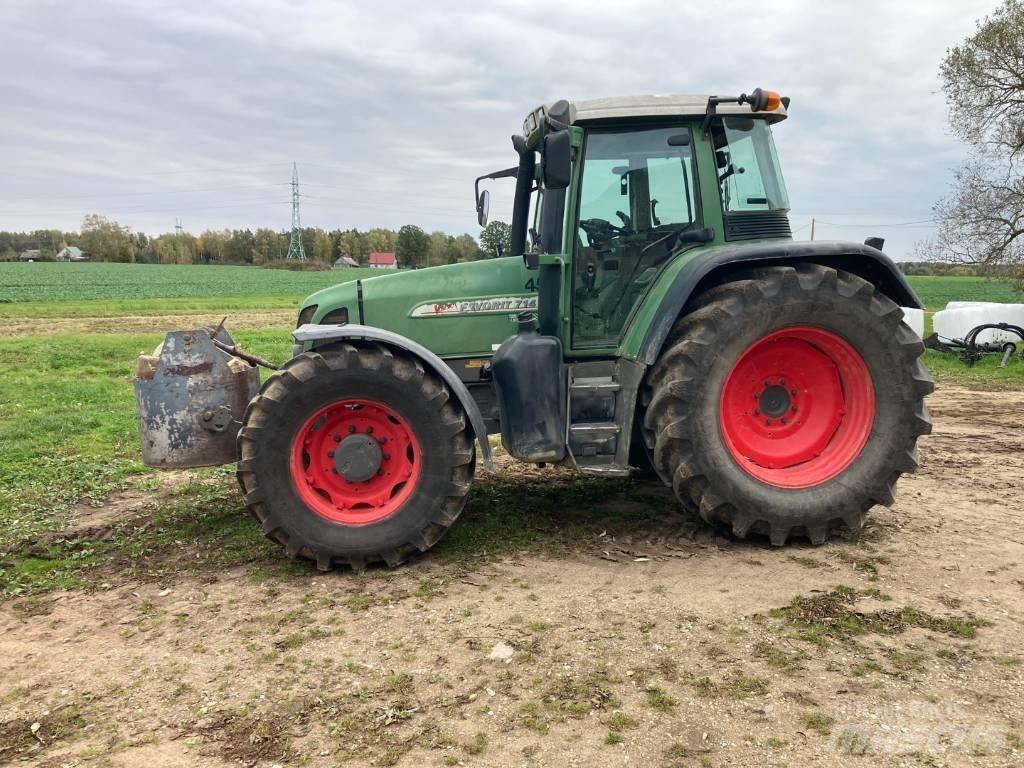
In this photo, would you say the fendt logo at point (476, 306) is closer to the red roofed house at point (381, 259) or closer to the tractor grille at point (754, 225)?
the tractor grille at point (754, 225)

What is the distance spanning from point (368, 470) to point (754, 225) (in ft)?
9.21

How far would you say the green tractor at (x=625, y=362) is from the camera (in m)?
4.37

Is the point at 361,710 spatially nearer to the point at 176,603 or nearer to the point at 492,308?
the point at 176,603

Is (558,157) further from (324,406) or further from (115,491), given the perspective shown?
(115,491)

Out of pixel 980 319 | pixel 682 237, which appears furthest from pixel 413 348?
pixel 980 319

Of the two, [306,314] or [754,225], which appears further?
[306,314]

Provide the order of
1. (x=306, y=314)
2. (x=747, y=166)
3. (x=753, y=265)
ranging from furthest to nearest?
(x=306, y=314)
(x=747, y=166)
(x=753, y=265)

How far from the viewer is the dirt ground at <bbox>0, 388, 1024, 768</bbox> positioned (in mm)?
2779

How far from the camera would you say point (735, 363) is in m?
4.51

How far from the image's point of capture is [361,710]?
9.93ft

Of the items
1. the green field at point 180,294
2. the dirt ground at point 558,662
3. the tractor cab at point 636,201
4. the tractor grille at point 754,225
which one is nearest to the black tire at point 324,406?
the dirt ground at point 558,662

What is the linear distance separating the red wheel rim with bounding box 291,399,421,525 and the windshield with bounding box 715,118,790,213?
2.47 m

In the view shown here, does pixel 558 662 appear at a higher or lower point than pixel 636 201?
lower

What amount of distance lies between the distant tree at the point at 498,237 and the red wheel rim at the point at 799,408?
1896mm
